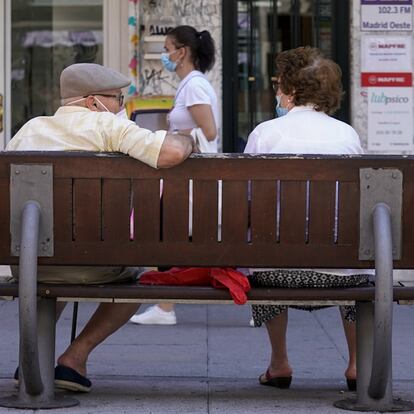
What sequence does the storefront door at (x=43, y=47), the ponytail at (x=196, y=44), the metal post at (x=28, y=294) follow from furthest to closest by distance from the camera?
the storefront door at (x=43, y=47) → the ponytail at (x=196, y=44) → the metal post at (x=28, y=294)

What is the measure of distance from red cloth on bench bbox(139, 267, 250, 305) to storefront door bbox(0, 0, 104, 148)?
15.6ft

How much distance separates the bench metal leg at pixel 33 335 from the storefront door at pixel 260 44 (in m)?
4.62

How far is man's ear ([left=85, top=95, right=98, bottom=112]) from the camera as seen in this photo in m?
5.28

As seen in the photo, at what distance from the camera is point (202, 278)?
5.07 metres

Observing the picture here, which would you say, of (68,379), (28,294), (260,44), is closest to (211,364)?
(68,379)

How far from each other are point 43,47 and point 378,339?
18.6 ft

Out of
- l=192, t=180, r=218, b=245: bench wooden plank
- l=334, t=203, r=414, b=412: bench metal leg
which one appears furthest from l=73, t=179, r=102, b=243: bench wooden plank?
l=334, t=203, r=414, b=412: bench metal leg

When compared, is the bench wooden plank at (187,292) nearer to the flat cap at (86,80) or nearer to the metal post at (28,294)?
the metal post at (28,294)

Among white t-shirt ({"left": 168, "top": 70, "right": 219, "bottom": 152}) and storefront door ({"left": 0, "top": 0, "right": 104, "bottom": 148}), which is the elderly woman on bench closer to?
white t-shirt ({"left": 168, "top": 70, "right": 219, "bottom": 152})

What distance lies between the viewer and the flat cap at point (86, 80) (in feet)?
17.3

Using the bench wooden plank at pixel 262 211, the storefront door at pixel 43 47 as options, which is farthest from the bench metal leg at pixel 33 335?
the storefront door at pixel 43 47

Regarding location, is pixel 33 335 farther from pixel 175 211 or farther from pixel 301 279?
pixel 301 279

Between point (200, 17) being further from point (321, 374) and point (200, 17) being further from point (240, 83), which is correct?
point (321, 374)

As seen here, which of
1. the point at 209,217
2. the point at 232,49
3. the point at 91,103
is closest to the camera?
the point at 209,217
